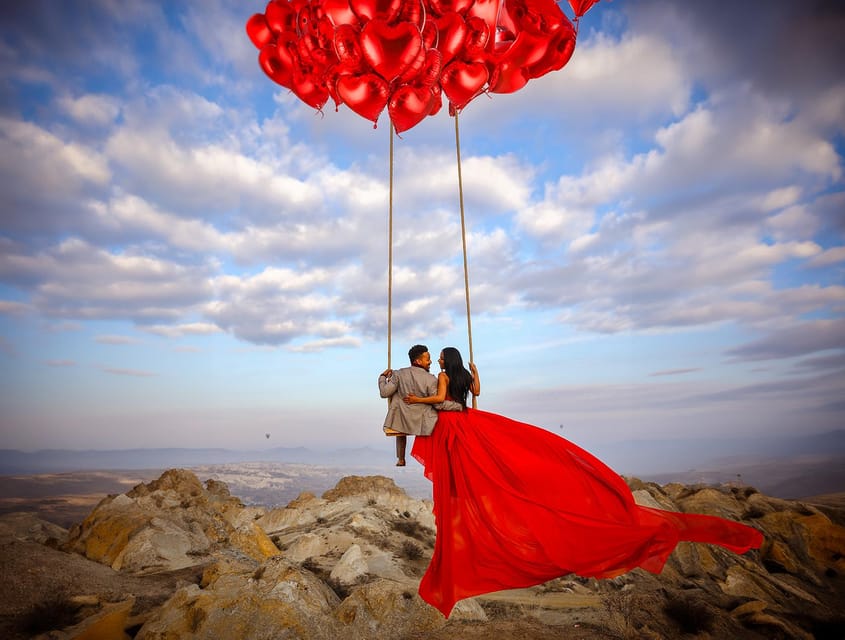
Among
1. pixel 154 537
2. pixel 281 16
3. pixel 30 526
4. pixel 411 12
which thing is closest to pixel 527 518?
pixel 411 12

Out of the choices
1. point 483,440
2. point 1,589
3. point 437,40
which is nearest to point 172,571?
point 1,589

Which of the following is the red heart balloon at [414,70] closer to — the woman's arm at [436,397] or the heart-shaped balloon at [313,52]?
the heart-shaped balloon at [313,52]

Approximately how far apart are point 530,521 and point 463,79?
530cm

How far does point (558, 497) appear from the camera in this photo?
4.63 m

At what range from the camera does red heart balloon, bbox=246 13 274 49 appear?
6078 mm

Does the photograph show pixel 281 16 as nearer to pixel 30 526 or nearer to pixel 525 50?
pixel 525 50

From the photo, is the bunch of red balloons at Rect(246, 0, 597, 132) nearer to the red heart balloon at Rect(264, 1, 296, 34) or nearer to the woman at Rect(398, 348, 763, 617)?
the red heart balloon at Rect(264, 1, 296, 34)

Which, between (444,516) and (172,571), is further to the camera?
(172,571)

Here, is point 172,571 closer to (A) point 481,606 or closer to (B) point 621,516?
(A) point 481,606

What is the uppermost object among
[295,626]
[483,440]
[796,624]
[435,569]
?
[483,440]

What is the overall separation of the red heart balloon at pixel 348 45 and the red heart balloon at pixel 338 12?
10cm

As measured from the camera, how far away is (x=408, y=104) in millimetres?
6004

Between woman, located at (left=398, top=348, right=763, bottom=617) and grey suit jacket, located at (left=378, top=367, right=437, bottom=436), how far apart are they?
→ 0.35 feet

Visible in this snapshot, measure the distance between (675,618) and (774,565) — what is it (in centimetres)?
555
